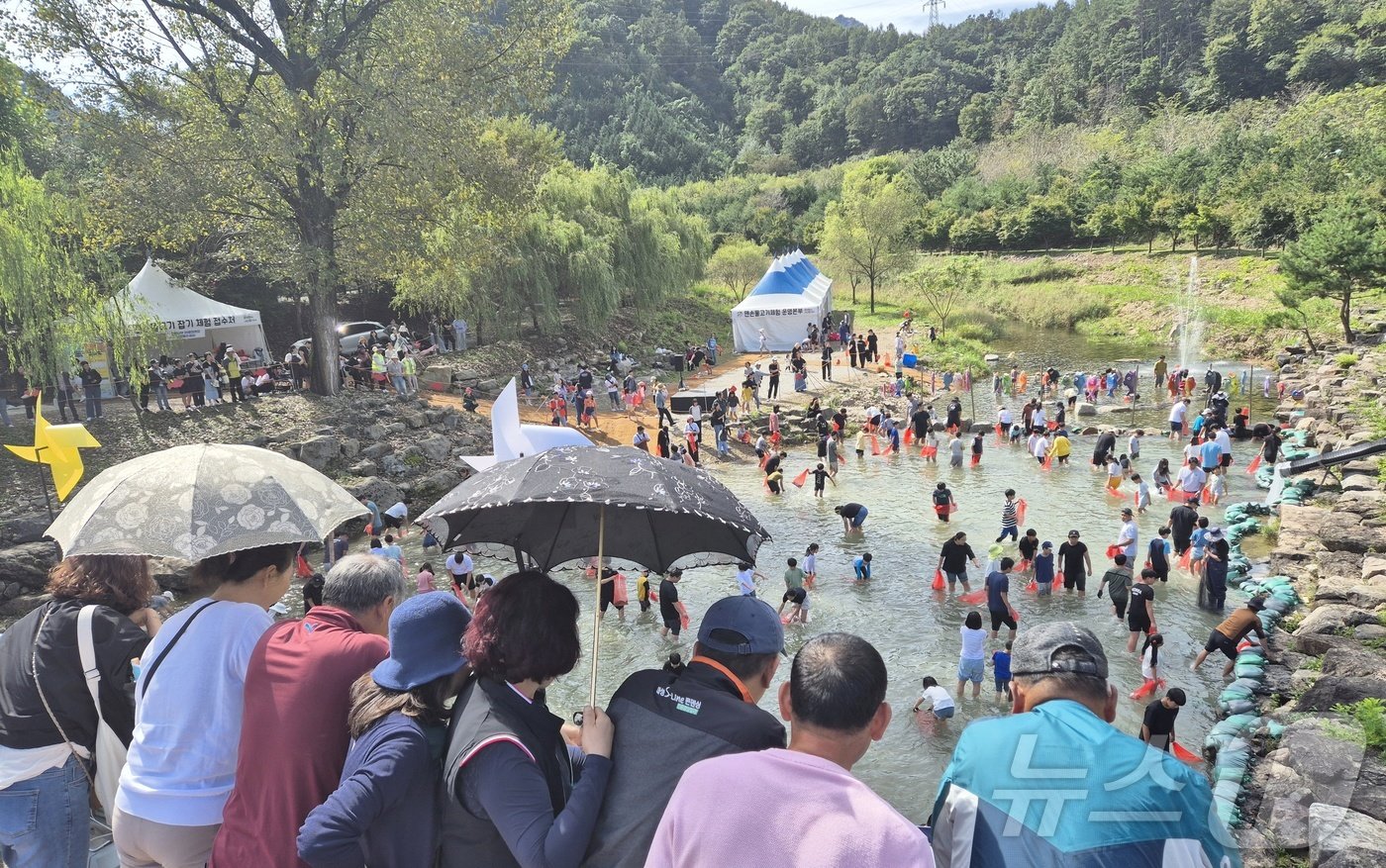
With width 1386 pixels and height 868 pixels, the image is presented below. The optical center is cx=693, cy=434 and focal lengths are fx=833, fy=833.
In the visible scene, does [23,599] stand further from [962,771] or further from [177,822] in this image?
[962,771]

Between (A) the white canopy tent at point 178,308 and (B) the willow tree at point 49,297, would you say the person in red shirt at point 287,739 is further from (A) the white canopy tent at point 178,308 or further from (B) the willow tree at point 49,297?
(A) the white canopy tent at point 178,308

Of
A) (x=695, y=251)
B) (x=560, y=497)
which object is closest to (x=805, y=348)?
(x=695, y=251)

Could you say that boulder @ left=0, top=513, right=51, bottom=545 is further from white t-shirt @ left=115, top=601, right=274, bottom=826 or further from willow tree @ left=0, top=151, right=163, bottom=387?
white t-shirt @ left=115, top=601, right=274, bottom=826

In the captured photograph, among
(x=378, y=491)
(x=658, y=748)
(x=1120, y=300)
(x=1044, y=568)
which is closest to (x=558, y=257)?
(x=378, y=491)

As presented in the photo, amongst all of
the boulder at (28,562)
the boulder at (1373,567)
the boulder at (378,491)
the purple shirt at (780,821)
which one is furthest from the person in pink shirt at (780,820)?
the boulder at (378,491)

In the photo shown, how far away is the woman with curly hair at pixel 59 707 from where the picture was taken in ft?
9.51

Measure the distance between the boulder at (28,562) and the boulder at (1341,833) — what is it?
50.5 ft

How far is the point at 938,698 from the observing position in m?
8.28

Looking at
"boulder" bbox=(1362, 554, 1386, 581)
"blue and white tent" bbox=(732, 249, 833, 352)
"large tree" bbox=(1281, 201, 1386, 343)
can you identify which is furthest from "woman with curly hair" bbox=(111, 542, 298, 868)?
"large tree" bbox=(1281, 201, 1386, 343)

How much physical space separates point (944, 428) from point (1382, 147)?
92.5ft

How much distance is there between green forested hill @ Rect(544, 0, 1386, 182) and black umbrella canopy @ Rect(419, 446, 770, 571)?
2734 inches

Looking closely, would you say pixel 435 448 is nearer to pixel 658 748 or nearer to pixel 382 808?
pixel 382 808

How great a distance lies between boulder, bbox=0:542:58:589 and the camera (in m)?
12.7

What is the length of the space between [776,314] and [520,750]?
95.8 ft
